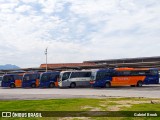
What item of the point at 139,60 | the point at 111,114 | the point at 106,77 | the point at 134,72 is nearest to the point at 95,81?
the point at 106,77

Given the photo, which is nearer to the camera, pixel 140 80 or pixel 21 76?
pixel 140 80

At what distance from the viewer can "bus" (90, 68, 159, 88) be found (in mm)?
38812

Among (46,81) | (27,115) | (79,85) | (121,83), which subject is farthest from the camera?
(46,81)

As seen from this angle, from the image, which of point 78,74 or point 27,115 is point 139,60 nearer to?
point 78,74

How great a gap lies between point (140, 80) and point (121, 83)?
8.01 ft

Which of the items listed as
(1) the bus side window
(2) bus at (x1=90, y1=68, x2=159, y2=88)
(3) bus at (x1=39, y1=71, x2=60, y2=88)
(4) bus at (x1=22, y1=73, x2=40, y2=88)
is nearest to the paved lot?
(2) bus at (x1=90, y1=68, x2=159, y2=88)

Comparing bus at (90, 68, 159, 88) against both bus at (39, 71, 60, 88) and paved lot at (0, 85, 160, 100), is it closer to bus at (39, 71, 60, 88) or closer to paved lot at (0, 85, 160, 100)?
paved lot at (0, 85, 160, 100)

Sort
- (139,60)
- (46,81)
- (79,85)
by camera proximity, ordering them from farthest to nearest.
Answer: (139,60)
(46,81)
(79,85)

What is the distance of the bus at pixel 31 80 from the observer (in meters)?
45.9

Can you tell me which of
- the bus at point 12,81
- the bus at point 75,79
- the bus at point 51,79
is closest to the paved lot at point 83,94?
the bus at point 75,79

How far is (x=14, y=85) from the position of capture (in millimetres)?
47406

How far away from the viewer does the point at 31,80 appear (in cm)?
4609

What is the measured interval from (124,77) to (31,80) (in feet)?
47.9

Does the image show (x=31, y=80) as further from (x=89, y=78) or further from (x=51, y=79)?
(x=89, y=78)
